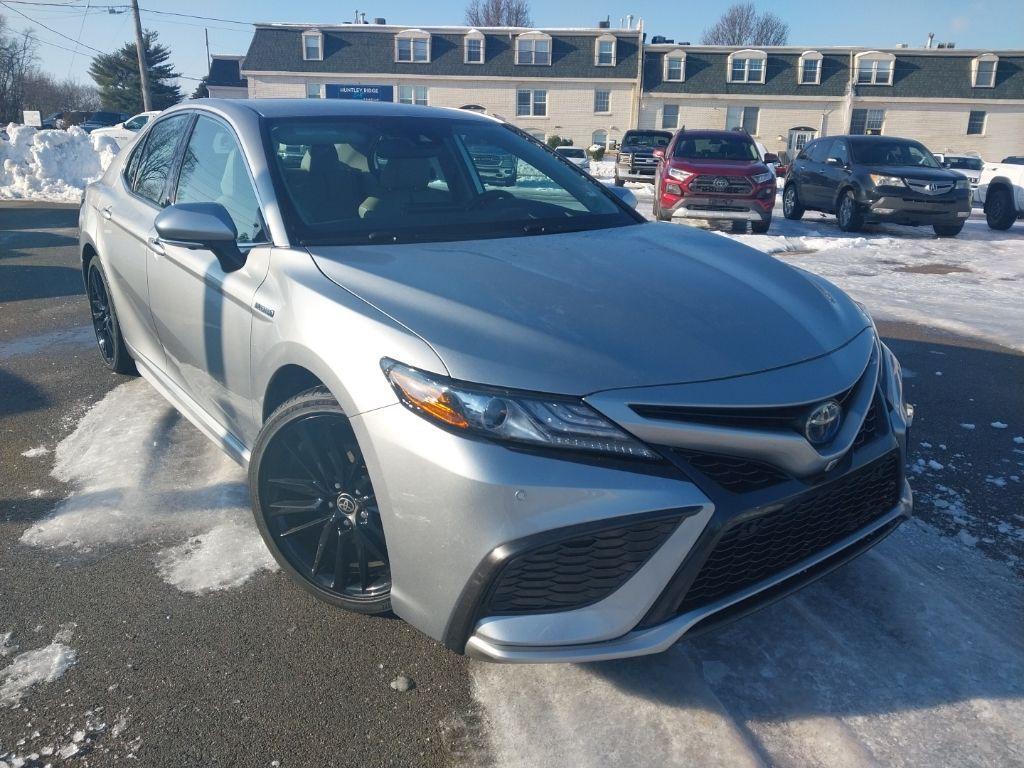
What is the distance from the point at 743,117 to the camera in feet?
156

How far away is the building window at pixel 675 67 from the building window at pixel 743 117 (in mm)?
3415

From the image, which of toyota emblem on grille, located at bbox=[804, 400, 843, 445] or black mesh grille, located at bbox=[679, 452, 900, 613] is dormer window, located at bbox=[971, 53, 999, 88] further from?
toyota emblem on grille, located at bbox=[804, 400, 843, 445]

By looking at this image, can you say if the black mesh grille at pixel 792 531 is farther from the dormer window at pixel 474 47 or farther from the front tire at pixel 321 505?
the dormer window at pixel 474 47

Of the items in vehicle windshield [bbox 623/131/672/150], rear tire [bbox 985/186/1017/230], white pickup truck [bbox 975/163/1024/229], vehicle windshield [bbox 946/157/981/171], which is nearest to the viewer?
white pickup truck [bbox 975/163/1024/229]

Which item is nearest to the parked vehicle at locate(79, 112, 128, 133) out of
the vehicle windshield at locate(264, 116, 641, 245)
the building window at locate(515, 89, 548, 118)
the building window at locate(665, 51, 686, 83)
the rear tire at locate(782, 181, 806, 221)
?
the building window at locate(515, 89, 548, 118)

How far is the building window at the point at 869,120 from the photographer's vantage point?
4716 cm

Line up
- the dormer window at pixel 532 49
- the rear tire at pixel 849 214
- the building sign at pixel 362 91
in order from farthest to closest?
the dormer window at pixel 532 49 < the building sign at pixel 362 91 < the rear tire at pixel 849 214

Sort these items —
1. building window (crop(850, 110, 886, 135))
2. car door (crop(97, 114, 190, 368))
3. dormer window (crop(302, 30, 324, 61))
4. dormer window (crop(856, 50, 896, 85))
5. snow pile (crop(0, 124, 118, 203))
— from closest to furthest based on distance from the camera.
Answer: car door (crop(97, 114, 190, 368)), snow pile (crop(0, 124, 118, 203)), dormer window (crop(856, 50, 896, 85)), building window (crop(850, 110, 886, 135)), dormer window (crop(302, 30, 324, 61))

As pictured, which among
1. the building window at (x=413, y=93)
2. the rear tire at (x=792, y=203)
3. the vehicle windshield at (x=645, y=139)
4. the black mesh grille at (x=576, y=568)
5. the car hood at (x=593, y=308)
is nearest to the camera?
the black mesh grille at (x=576, y=568)

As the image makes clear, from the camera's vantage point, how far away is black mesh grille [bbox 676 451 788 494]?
2049mm

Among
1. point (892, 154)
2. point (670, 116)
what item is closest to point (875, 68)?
point (670, 116)

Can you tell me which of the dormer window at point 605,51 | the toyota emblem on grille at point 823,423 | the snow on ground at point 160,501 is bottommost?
the snow on ground at point 160,501

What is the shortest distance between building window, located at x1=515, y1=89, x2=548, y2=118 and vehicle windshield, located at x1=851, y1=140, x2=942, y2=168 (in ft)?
119

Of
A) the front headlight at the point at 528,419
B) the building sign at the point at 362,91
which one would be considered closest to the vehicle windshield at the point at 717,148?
the front headlight at the point at 528,419
